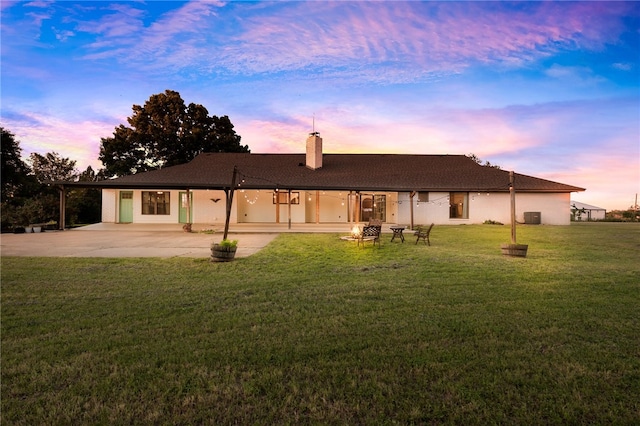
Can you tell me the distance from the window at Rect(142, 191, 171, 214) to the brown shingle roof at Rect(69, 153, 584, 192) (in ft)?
3.71

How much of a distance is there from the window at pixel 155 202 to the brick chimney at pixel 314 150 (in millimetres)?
10177

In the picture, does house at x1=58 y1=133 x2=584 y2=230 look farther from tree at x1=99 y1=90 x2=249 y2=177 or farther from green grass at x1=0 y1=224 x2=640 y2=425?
green grass at x1=0 y1=224 x2=640 y2=425

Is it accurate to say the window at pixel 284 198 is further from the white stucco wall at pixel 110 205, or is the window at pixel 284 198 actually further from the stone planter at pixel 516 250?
the stone planter at pixel 516 250

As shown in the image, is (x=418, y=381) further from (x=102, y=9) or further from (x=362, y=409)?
(x=102, y=9)

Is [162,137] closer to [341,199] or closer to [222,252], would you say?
[341,199]

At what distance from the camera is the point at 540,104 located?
20109 mm

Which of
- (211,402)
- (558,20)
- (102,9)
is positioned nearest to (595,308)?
(211,402)

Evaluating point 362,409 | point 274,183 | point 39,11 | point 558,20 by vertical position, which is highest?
point 558,20

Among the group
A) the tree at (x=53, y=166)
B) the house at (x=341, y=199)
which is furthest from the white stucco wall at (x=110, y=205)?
the tree at (x=53, y=166)

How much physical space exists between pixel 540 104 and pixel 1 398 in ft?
80.2

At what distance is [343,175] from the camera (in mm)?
24172

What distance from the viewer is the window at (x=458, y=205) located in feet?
78.3

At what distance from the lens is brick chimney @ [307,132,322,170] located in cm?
2544

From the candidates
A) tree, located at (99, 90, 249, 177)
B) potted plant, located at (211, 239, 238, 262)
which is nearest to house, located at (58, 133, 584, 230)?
tree, located at (99, 90, 249, 177)
